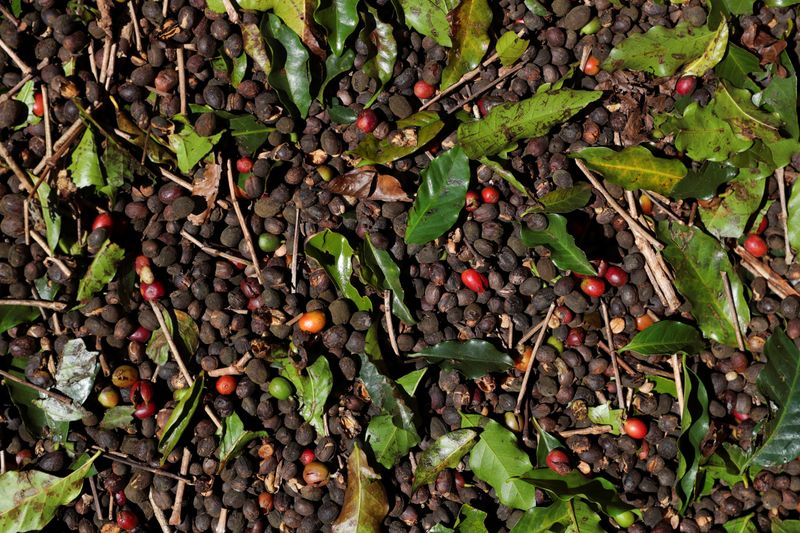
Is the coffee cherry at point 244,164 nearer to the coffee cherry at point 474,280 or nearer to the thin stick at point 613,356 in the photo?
the coffee cherry at point 474,280

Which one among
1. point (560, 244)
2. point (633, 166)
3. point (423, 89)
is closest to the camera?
point (560, 244)

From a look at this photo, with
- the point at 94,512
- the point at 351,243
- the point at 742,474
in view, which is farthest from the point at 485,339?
the point at 94,512

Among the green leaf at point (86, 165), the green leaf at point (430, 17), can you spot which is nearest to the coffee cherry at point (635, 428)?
the green leaf at point (430, 17)

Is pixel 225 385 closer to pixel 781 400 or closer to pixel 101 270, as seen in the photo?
pixel 101 270

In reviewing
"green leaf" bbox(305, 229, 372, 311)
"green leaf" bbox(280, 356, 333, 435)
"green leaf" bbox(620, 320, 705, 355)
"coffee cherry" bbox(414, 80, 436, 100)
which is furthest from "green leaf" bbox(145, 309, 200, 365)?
"green leaf" bbox(620, 320, 705, 355)

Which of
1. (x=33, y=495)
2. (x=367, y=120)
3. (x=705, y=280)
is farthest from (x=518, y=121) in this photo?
(x=33, y=495)

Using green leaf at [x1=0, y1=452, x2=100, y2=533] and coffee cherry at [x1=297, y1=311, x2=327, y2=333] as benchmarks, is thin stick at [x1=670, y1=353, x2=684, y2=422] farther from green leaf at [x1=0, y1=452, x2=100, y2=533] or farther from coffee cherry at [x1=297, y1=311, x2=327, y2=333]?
green leaf at [x1=0, y1=452, x2=100, y2=533]
